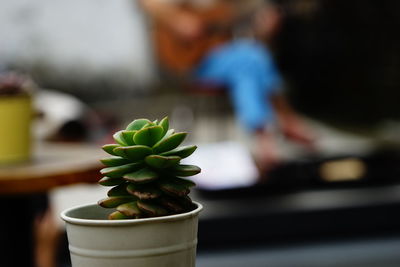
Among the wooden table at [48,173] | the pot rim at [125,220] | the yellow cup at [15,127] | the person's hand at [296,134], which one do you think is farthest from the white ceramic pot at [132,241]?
the person's hand at [296,134]

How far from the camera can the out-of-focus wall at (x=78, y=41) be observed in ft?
18.8

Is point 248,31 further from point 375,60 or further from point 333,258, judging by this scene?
point 333,258

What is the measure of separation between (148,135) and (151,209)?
6 centimetres

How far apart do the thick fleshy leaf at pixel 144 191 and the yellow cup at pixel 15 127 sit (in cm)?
77

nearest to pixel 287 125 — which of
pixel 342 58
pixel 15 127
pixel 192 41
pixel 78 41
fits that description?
pixel 192 41

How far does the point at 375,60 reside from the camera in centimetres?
578

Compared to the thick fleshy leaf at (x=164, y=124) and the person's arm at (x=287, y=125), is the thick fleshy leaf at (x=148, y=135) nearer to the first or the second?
the thick fleshy leaf at (x=164, y=124)

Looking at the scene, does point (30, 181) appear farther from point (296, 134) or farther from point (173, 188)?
point (296, 134)

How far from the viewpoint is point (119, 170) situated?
0.64 metres

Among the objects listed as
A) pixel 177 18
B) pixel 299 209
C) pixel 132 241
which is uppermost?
pixel 177 18

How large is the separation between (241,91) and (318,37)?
1.75 meters

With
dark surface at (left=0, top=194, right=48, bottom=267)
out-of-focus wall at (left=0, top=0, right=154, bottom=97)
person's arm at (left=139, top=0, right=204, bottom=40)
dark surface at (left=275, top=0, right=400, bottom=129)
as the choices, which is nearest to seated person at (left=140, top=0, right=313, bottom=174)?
person's arm at (left=139, top=0, right=204, bottom=40)

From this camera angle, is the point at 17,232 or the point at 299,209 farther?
the point at 299,209

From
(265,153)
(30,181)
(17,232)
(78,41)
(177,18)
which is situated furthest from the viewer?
(78,41)
